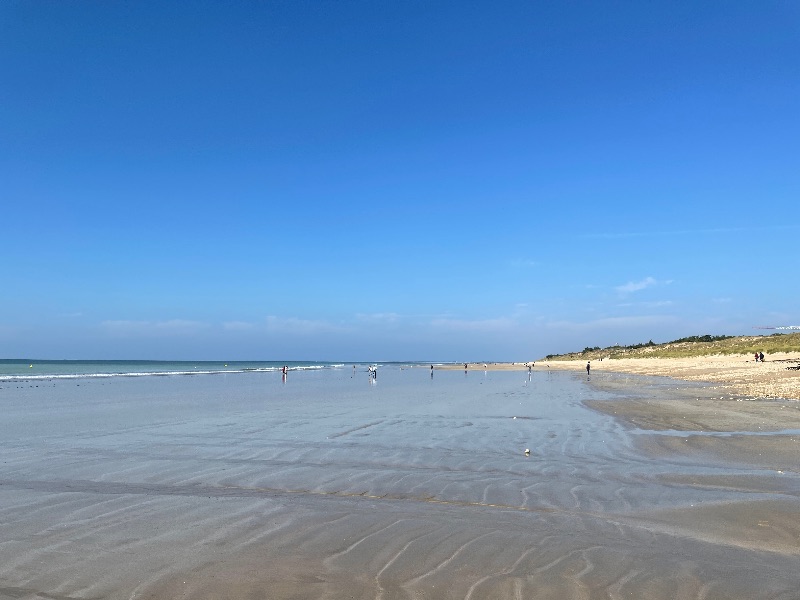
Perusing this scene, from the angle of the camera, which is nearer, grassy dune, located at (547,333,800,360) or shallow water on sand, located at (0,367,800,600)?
shallow water on sand, located at (0,367,800,600)

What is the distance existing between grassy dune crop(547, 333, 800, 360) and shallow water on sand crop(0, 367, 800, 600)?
209ft

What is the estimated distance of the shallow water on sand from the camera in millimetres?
5074

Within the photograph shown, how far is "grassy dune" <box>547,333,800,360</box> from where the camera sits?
6691cm

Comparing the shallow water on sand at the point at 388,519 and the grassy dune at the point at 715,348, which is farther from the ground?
the grassy dune at the point at 715,348

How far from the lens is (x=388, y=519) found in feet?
23.0

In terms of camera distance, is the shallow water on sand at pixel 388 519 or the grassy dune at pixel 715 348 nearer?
the shallow water on sand at pixel 388 519

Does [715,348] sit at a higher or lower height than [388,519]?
higher

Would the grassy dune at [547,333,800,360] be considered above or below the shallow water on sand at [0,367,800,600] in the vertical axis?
above

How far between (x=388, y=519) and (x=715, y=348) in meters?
85.9

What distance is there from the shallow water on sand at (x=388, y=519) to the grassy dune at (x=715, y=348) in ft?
209

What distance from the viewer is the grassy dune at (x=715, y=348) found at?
66.9 m

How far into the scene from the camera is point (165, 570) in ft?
17.3

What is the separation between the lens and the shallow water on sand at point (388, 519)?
507 cm

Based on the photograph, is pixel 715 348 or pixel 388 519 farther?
pixel 715 348
